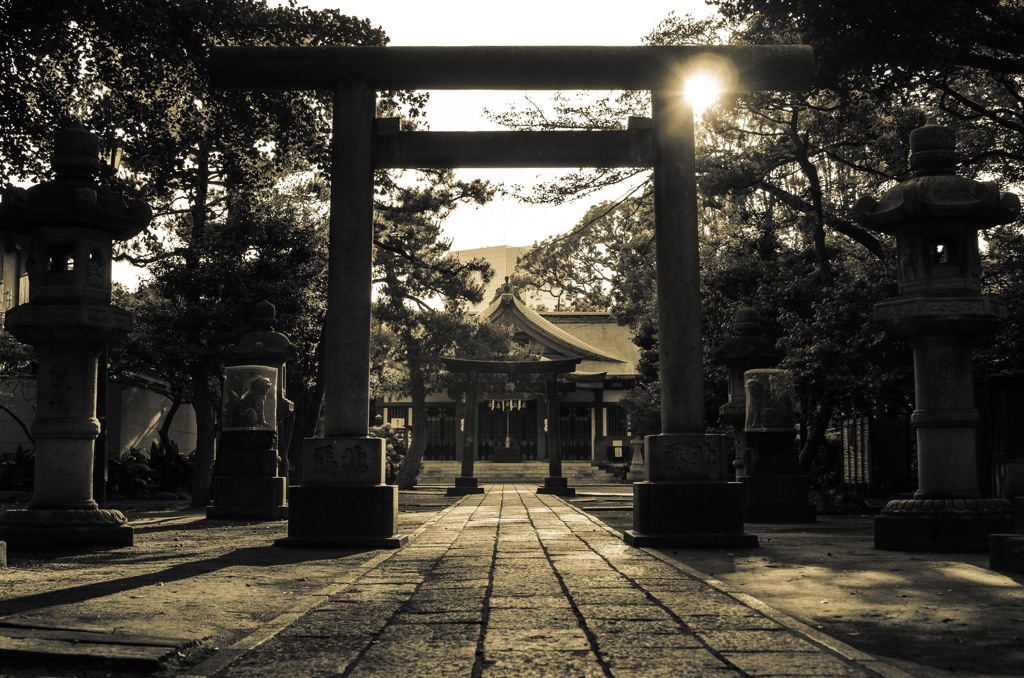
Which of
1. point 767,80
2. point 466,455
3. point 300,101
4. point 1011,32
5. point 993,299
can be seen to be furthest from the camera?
point 466,455

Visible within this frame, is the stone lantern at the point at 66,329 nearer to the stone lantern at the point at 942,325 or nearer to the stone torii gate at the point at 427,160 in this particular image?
the stone torii gate at the point at 427,160

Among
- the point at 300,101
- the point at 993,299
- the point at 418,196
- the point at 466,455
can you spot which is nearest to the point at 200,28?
the point at 300,101

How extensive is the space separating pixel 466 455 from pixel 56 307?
67.6ft

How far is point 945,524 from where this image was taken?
8.59m

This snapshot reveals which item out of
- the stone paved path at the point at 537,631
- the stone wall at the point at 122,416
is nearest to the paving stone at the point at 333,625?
the stone paved path at the point at 537,631

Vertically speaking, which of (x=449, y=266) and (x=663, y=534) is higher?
(x=449, y=266)

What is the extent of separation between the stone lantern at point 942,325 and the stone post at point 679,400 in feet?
4.88

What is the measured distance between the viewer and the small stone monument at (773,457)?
Answer: 13742 millimetres

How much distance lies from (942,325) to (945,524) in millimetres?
1693

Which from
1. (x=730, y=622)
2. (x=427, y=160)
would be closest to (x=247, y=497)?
(x=427, y=160)

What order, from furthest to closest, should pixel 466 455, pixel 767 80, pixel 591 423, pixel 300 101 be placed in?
pixel 591 423 < pixel 466 455 < pixel 300 101 < pixel 767 80

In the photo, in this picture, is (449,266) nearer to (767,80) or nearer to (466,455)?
(466,455)

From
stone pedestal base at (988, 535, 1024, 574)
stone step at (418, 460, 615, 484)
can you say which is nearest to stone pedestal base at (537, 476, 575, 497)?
stone step at (418, 460, 615, 484)

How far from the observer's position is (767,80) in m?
10.2
